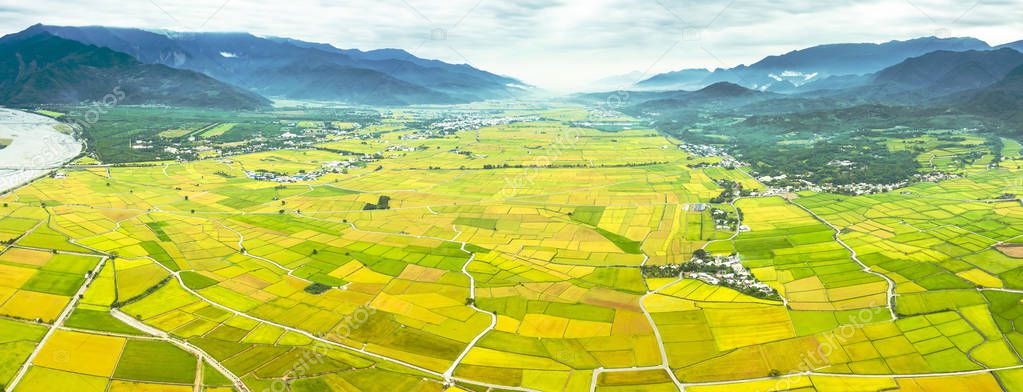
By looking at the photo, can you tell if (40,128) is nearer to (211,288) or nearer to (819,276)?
(211,288)

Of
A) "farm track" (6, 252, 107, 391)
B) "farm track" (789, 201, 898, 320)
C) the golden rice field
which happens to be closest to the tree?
the golden rice field

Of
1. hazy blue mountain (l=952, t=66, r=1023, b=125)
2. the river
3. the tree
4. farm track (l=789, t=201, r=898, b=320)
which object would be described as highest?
hazy blue mountain (l=952, t=66, r=1023, b=125)

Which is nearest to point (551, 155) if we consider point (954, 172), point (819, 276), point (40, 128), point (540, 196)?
point (540, 196)

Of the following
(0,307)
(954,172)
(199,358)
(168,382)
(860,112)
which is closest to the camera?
(168,382)

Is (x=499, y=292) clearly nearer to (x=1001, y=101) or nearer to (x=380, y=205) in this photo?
(x=380, y=205)

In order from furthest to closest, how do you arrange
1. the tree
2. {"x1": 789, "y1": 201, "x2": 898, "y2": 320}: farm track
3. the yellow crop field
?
the tree, {"x1": 789, "y1": 201, "x2": 898, "y2": 320}: farm track, the yellow crop field

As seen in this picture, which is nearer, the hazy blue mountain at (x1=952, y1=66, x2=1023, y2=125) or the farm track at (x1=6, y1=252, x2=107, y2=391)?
the farm track at (x1=6, y1=252, x2=107, y2=391)

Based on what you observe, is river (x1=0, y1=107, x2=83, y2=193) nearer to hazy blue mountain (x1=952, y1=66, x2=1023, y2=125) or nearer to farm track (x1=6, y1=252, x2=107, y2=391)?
farm track (x1=6, y1=252, x2=107, y2=391)

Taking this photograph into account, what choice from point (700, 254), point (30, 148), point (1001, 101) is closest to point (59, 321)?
point (700, 254)
